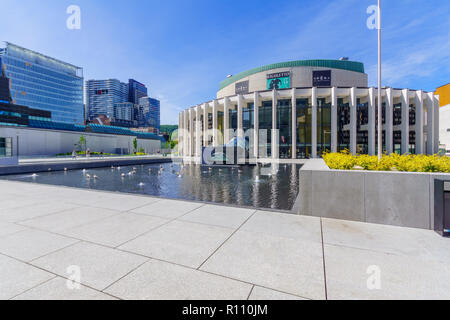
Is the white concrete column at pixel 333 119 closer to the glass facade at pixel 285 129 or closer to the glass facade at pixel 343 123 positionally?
the glass facade at pixel 343 123

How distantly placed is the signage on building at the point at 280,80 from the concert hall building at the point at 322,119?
153 inches

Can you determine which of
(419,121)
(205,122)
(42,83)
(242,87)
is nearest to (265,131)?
(205,122)

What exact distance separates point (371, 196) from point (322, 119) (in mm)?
41638

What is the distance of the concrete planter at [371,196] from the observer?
499 centimetres

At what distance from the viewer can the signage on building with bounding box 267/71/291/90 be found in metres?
52.8

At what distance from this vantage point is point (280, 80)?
53281 millimetres

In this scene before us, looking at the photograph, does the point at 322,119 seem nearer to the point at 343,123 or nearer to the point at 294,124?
the point at 343,123

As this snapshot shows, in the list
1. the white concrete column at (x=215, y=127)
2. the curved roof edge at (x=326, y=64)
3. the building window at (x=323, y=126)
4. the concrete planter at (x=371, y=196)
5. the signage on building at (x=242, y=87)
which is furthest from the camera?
the signage on building at (x=242, y=87)

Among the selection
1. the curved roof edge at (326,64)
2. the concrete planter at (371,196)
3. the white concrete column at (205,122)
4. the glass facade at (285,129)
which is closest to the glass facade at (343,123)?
the glass facade at (285,129)

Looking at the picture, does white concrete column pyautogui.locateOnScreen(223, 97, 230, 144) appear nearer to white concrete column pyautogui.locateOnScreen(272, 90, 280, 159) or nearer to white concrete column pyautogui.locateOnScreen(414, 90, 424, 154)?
white concrete column pyautogui.locateOnScreen(272, 90, 280, 159)

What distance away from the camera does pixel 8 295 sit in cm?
264
